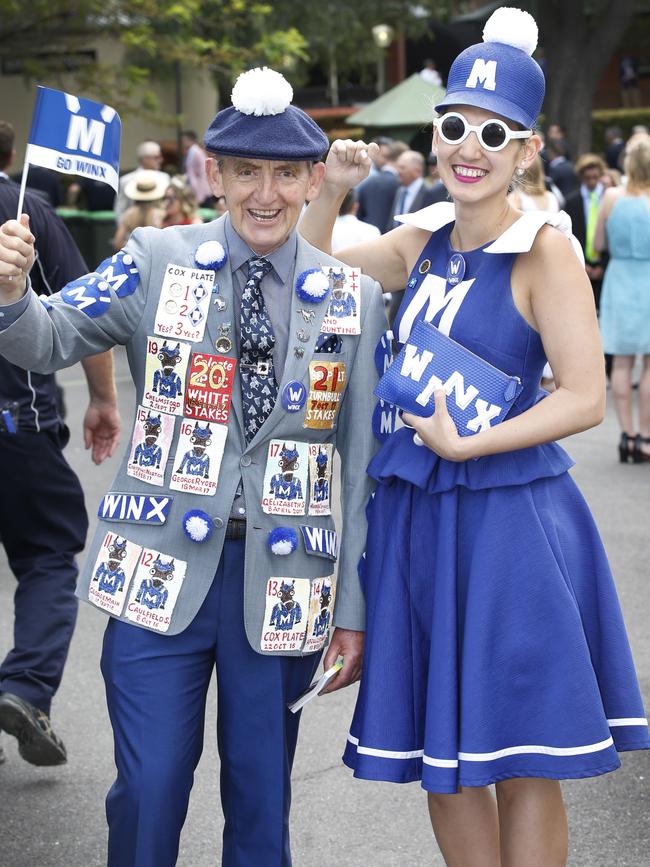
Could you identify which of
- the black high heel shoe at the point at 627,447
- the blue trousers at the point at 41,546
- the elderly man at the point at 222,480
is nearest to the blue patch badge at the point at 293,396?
the elderly man at the point at 222,480

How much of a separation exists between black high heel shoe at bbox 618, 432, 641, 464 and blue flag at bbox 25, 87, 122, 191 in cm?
640

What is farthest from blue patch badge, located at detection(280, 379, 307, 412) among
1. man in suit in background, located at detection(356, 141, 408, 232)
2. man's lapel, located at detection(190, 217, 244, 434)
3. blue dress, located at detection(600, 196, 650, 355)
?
man in suit in background, located at detection(356, 141, 408, 232)

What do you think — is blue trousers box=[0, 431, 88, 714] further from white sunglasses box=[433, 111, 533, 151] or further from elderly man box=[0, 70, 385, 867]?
white sunglasses box=[433, 111, 533, 151]

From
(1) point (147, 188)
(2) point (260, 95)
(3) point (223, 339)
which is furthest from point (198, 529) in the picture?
(1) point (147, 188)

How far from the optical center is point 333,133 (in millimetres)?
29578

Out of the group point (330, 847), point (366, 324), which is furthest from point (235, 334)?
point (330, 847)

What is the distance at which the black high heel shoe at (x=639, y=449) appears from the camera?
9164 millimetres

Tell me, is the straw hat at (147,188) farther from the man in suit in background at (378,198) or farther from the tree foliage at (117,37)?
the tree foliage at (117,37)

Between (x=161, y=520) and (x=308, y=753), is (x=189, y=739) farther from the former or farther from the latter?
(x=308, y=753)

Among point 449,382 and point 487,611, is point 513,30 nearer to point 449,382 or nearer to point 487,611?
point 449,382

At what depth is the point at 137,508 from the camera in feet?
9.89

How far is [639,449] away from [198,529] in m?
6.64

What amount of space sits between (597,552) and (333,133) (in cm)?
2728

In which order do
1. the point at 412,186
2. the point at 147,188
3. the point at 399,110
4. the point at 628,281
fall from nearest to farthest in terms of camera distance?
the point at 628,281 < the point at 147,188 < the point at 412,186 < the point at 399,110
